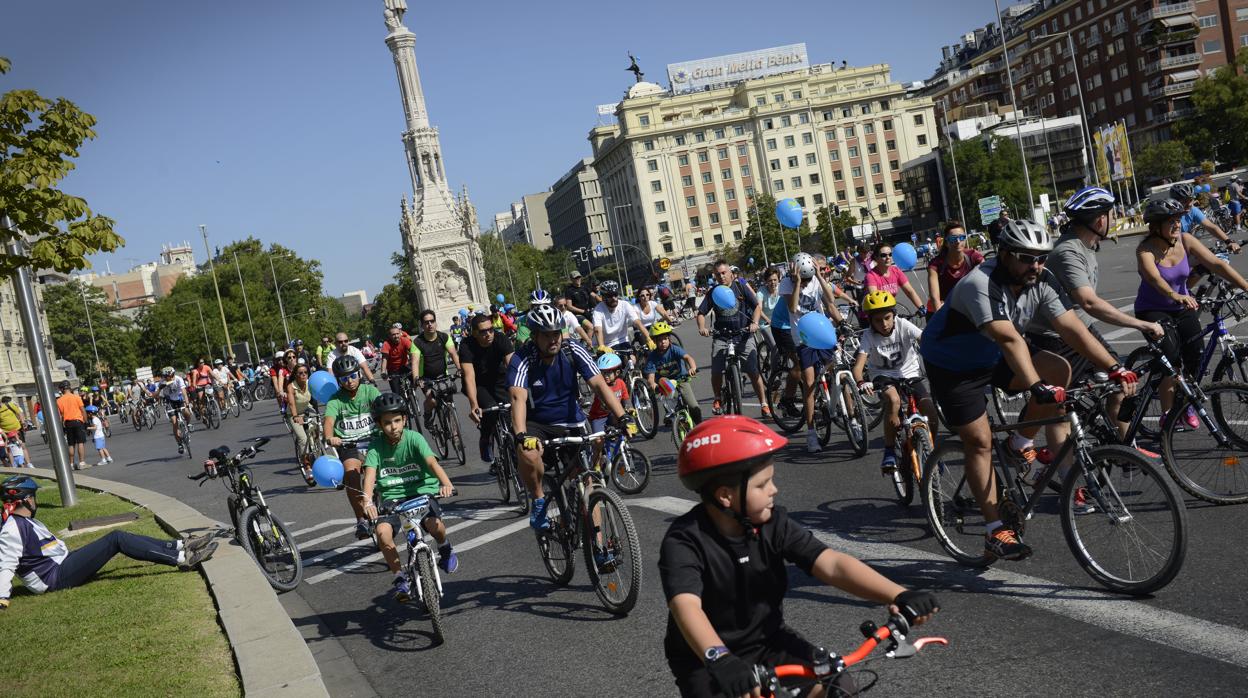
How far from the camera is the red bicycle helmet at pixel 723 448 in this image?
3305 mm

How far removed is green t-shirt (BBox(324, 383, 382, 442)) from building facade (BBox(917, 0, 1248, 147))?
Answer: 79.8 metres

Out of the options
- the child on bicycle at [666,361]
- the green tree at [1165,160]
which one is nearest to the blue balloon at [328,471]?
the child on bicycle at [666,361]

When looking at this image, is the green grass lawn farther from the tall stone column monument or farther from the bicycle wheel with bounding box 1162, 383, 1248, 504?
the tall stone column monument

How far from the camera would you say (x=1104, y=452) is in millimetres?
5457

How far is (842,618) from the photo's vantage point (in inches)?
235

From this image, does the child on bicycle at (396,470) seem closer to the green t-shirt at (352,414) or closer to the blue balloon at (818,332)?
the green t-shirt at (352,414)

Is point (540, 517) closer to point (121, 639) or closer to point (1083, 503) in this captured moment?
point (121, 639)

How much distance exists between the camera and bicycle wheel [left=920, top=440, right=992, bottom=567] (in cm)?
646

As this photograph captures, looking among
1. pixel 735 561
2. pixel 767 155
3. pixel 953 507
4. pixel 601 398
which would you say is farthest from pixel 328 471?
pixel 767 155

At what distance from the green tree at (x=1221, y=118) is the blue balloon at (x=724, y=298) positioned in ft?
263

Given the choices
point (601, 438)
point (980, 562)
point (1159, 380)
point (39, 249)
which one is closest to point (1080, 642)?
point (980, 562)

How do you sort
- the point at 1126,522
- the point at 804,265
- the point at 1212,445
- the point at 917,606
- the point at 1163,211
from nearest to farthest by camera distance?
the point at 917,606
the point at 1126,522
the point at 1212,445
the point at 1163,211
the point at 804,265

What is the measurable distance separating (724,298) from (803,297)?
3.40 feet

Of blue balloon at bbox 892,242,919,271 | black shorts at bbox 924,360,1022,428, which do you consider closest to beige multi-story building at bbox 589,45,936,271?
blue balloon at bbox 892,242,919,271
